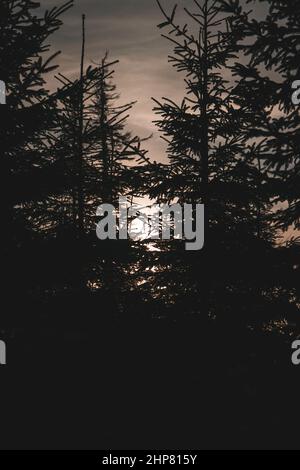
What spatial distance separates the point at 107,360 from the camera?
10.7 metres

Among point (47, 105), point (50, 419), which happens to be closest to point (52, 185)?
point (47, 105)

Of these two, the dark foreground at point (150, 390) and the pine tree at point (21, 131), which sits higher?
the pine tree at point (21, 131)

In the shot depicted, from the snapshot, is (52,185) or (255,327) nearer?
(52,185)

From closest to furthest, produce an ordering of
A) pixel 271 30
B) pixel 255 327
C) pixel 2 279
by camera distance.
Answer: pixel 2 279, pixel 271 30, pixel 255 327

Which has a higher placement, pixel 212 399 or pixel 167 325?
pixel 167 325

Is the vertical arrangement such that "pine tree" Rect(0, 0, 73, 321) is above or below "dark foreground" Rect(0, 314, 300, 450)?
above

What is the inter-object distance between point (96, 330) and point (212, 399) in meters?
2.78

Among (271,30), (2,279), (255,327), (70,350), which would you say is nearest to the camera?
(2,279)

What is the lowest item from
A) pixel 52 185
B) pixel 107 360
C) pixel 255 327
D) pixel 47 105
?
pixel 107 360

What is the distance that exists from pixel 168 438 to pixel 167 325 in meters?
2.78

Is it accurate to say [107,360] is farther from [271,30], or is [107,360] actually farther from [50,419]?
[271,30]

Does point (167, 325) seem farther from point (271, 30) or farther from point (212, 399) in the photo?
point (271, 30)

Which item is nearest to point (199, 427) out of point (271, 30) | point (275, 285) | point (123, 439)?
point (123, 439)

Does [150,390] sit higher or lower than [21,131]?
lower
